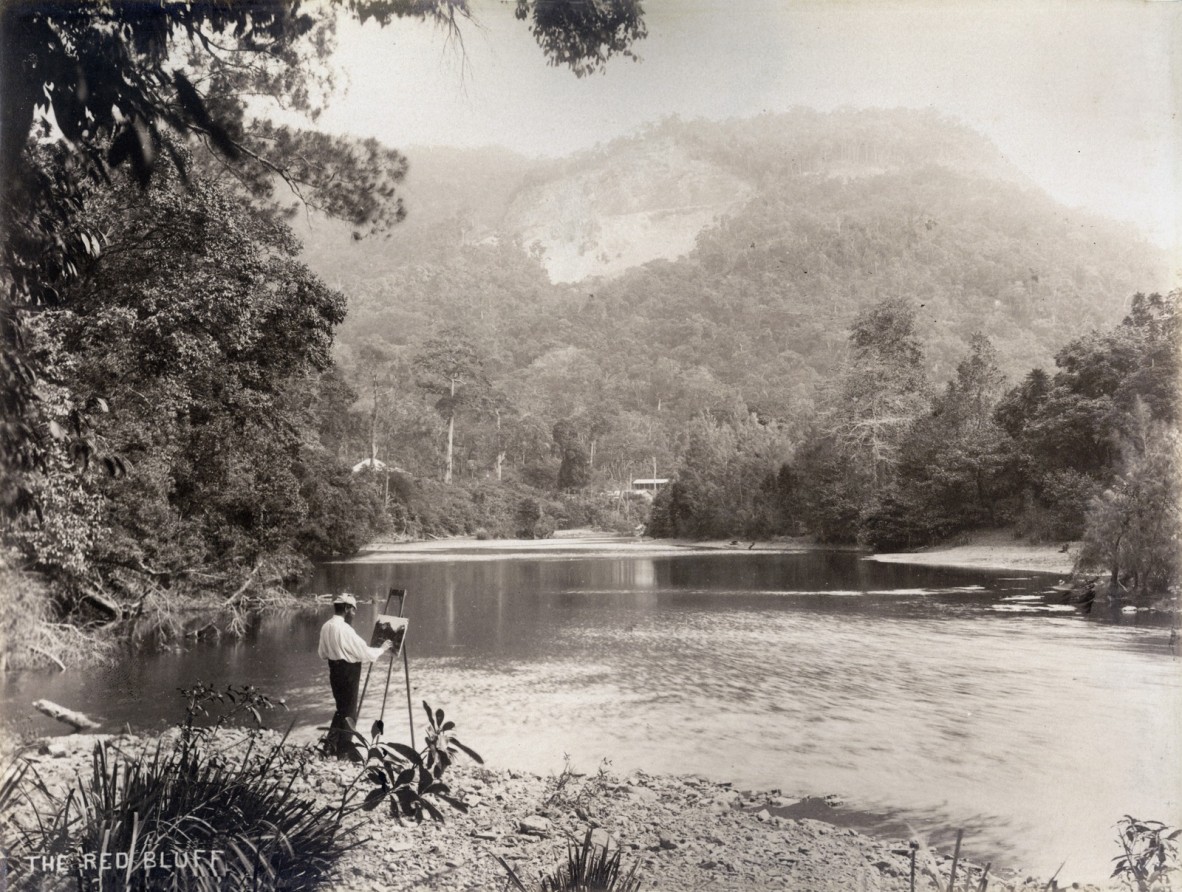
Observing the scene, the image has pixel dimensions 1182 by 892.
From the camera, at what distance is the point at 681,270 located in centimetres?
417

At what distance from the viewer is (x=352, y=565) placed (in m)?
3.93

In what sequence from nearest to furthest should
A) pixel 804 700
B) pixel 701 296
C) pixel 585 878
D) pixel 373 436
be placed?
pixel 585 878, pixel 804 700, pixel 373 436, pixel 701 296

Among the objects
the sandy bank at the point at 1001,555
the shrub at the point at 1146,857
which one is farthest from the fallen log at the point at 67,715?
the sandy bank at the point at 1001,555

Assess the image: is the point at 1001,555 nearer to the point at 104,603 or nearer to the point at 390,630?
the point at 390,630

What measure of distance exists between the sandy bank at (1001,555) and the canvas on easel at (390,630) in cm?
325

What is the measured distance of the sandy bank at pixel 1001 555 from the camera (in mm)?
4281

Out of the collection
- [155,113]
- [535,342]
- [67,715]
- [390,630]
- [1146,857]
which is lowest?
[1146,857]

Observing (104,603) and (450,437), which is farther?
(450,437)


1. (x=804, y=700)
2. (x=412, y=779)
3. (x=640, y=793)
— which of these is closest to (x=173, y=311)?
(x=412, y=779)

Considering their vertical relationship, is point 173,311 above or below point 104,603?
above

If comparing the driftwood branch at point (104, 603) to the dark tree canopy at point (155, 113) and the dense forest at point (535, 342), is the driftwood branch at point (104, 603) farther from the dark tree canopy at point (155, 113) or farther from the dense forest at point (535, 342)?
the dark tree canopy at point (155, 113)

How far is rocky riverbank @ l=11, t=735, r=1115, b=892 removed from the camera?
2.55 metres

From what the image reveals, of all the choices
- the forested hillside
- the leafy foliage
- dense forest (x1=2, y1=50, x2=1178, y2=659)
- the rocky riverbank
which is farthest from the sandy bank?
the leafy foliage

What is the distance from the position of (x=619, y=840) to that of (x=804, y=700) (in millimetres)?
1386
